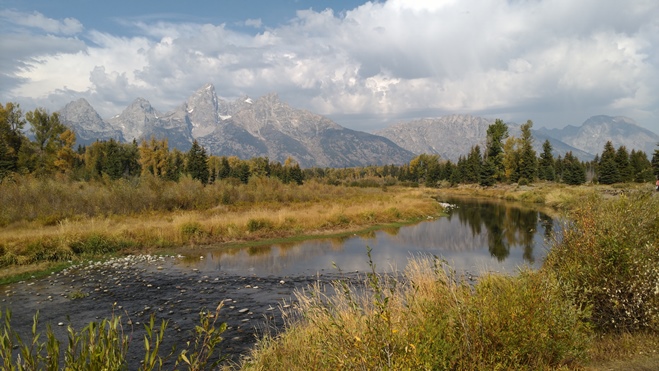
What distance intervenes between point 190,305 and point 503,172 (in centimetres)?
8926

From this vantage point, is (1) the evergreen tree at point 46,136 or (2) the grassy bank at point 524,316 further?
(1) the evergreen tree at point 46,136

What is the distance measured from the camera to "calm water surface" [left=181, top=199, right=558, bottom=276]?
1911 cm

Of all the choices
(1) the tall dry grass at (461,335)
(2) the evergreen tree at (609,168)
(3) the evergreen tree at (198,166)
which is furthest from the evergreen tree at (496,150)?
(1) the tall dry grass at (461,335)

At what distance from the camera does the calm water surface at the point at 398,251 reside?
A: 752 inches

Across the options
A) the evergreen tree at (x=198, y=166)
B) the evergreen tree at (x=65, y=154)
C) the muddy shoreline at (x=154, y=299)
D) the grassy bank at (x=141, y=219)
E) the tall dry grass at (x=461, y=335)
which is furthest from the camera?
the evergreen tree at (x=198, y=166)

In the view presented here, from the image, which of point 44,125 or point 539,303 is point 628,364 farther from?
point 44,125

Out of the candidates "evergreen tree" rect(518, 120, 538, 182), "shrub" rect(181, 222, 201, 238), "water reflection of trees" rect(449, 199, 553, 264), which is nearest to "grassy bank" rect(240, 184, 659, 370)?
"water reflection of trees" rect(449, 199, 553, 264)

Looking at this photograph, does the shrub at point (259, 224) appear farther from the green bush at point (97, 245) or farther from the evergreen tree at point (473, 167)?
the evergreen tree at point (473, 167)

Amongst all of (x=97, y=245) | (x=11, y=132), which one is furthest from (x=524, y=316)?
(x=11, y=132)

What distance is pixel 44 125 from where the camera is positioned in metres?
62.0

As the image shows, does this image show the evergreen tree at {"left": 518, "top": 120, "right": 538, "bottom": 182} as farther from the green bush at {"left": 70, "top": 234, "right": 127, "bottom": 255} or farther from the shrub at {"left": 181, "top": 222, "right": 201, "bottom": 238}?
the green bush at {"left": 70, "top": 234, "right": 127, "bottom": 255}

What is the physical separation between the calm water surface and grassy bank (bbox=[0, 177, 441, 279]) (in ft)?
10.8

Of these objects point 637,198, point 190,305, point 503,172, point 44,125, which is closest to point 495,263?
point 637,198

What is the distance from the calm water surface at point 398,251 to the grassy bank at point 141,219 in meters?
3.30
